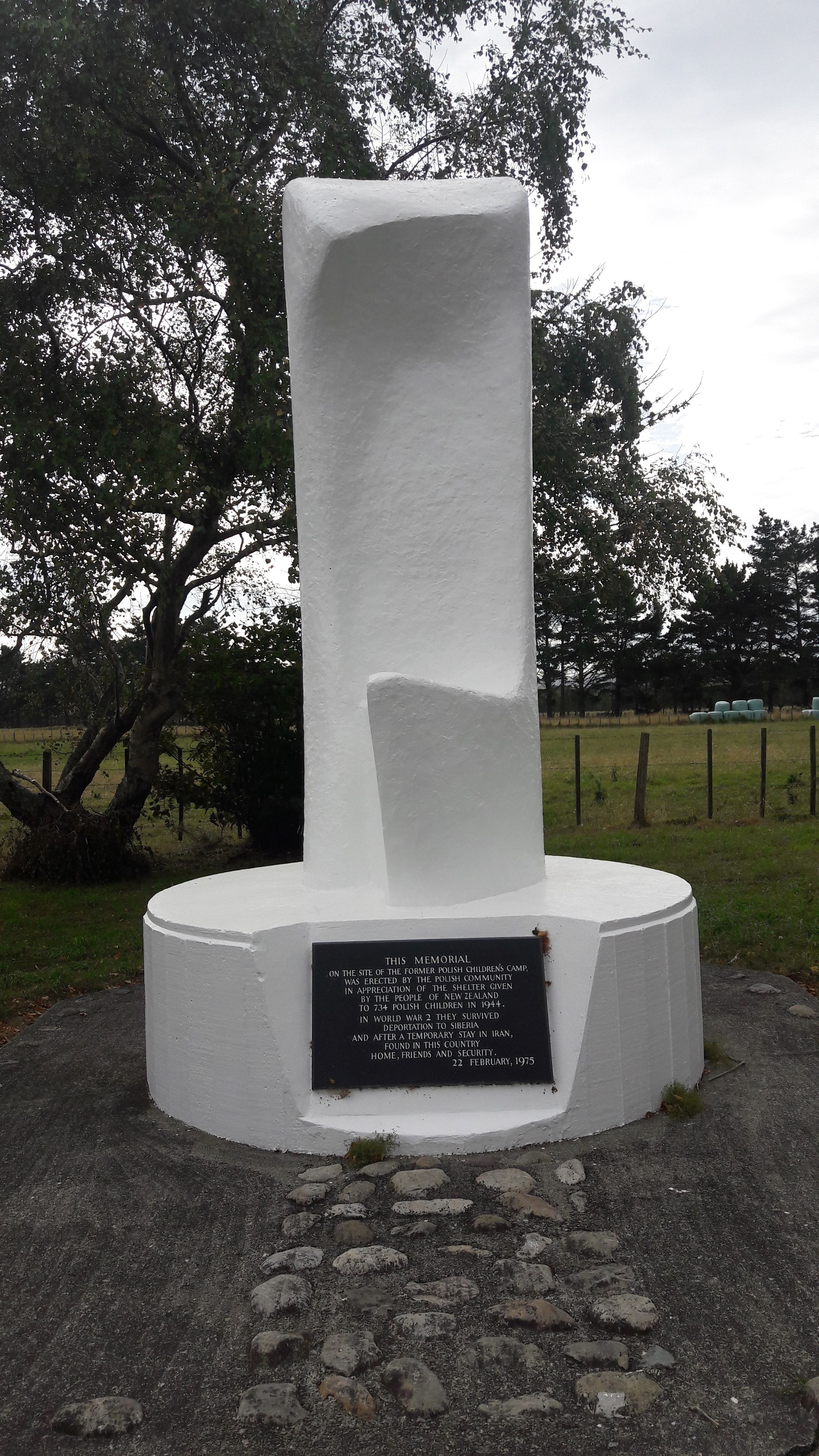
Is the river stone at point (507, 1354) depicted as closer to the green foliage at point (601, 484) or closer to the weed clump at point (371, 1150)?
the weed clump at point (371, 1150)

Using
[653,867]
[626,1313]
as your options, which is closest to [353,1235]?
[626,1313]

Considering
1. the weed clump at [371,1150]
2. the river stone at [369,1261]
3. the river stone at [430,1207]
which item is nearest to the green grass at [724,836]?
the weed clump at [371,1150]

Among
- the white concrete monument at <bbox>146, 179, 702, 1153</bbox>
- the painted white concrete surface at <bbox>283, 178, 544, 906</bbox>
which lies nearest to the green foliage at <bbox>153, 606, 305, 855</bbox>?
the white concrete monument at <bbox>146, 179, 702, 1153</bbox>

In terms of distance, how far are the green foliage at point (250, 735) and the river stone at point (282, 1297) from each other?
345 inches

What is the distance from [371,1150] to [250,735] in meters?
8.33

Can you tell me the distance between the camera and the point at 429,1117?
13.2ft

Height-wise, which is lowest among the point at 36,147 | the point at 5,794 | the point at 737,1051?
the point at 737,1051

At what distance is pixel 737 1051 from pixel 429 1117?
1814mm

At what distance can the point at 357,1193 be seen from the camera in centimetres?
364

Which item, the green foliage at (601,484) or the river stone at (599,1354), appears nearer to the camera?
the river stone at (599,1354)

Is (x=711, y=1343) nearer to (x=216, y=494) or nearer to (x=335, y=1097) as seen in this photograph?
(x=335, y=1097)

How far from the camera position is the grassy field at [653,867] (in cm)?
744

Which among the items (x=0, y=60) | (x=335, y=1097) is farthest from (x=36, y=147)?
(x=335, y=1097)

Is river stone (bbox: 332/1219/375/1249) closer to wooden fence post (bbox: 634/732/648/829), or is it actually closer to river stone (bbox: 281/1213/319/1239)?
river stone (bbox: 281/1213/319/1239)
